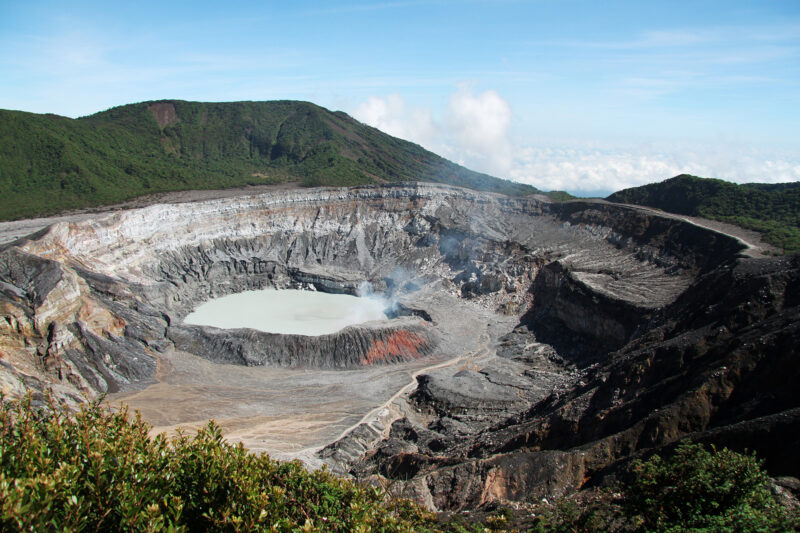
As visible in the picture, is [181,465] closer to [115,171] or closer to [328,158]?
[115,171]

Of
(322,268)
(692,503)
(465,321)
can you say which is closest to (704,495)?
(692,503)

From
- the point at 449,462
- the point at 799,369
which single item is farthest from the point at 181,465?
the point at 799,369

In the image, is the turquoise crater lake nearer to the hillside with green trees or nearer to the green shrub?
the hillside with green trees

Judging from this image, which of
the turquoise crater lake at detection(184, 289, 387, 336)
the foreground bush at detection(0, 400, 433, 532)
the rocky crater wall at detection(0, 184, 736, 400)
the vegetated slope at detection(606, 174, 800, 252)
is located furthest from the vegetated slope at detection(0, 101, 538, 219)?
the foreground bush at detection(0, 400, 433, 532)

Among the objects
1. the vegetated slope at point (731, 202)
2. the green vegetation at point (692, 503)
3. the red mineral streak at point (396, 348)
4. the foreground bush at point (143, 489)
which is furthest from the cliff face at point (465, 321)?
the foreground bush at point (143, 489)

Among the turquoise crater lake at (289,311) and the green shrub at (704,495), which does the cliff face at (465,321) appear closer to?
the turquoise crater lake at (289,311)

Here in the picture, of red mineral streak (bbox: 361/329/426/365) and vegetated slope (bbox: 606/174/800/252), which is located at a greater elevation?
vegetated slope (bbox: 606/174/800/252)
